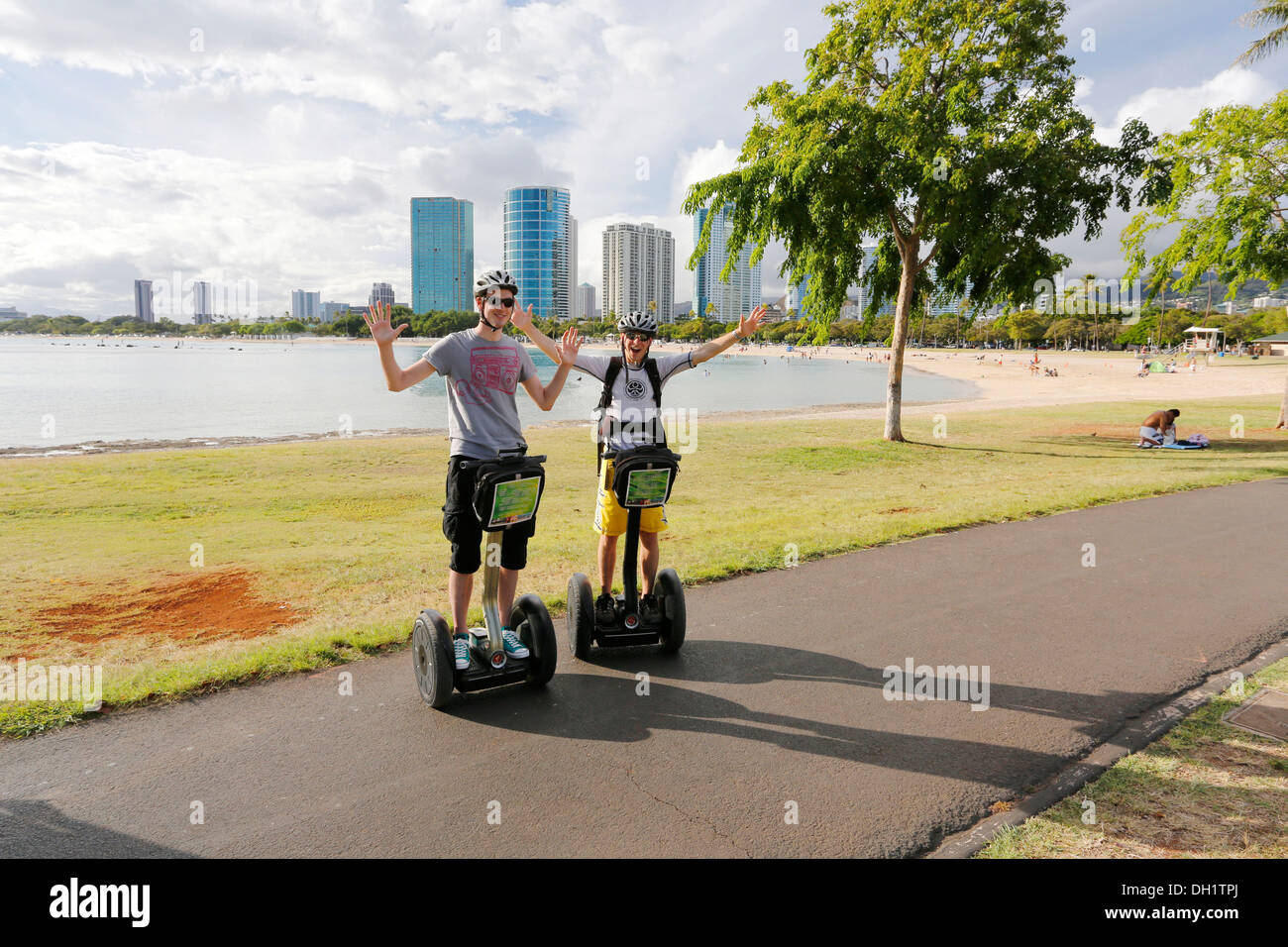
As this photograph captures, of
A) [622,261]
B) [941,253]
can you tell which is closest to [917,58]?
[941,253]

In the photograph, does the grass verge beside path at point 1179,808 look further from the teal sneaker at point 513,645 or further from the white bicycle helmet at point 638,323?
the white bicycle helmet at point 638,323

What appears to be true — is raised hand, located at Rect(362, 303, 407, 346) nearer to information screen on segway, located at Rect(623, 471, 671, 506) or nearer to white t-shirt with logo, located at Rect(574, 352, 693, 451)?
white t-shirt with logo, located at Rect(574, 352, 693, 451)

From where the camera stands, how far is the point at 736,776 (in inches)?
151

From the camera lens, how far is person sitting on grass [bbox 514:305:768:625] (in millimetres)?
5211

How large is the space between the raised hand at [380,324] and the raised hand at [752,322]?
2309mm

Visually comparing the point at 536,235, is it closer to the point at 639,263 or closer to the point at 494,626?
the point at 494,626

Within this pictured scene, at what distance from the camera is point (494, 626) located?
4676mm

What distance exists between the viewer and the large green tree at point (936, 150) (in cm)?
1684

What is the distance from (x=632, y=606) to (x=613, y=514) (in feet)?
2.12

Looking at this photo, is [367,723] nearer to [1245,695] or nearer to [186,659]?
[186,659]

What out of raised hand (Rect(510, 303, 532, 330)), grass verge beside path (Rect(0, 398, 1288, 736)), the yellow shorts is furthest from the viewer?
grass verge beside path (Rect(0, 398, 1288, 736))

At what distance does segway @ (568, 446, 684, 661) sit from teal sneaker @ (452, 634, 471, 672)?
2.89 feet

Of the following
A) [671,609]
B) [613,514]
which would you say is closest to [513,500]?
[613,514]

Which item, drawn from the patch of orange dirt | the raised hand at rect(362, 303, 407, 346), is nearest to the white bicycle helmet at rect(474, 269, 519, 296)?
the raised hand at rect(362, 303, 407, 346)
